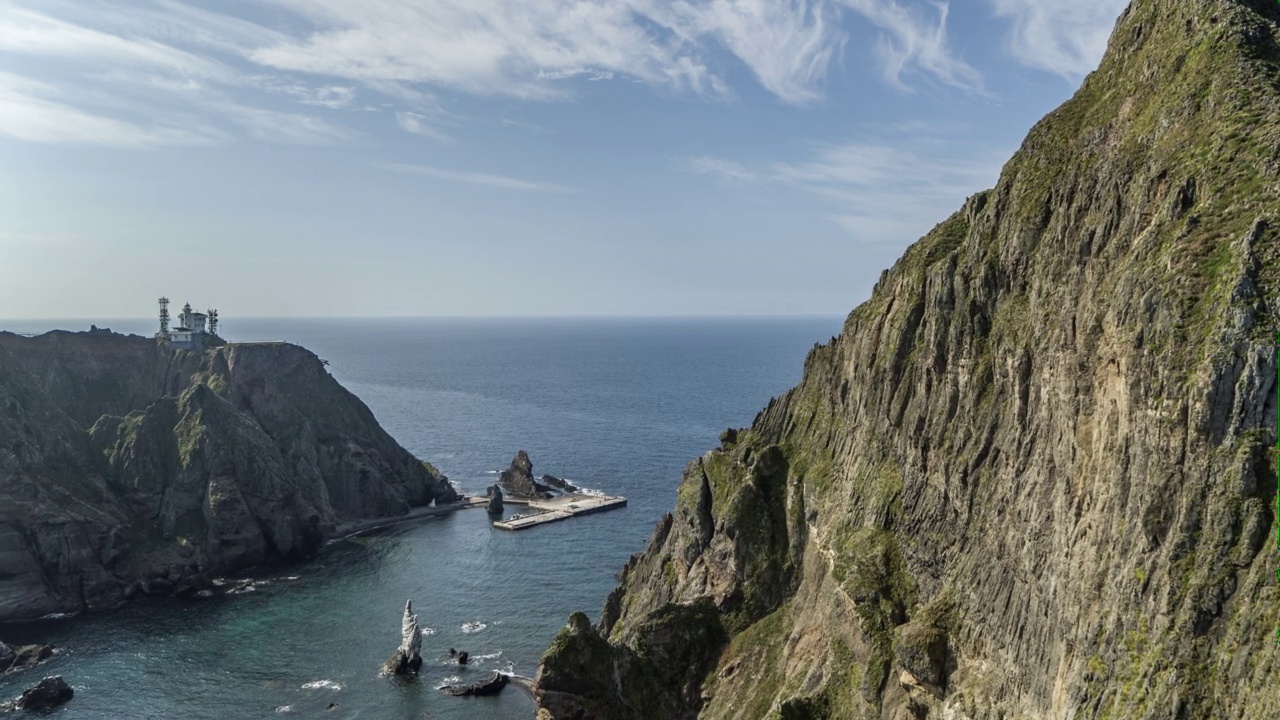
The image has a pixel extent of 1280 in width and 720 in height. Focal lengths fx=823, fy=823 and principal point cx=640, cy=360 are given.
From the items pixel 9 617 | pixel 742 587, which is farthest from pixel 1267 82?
pixel 9 617

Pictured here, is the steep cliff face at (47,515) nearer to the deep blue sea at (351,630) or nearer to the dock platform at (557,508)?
the deep blue sea at (351,630)

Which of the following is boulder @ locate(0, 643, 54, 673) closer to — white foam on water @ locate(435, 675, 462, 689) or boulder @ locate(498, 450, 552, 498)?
white foam on water @ locate(435, 675, 462, 689)

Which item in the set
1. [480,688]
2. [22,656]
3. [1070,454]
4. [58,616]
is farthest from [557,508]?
[1070,454]

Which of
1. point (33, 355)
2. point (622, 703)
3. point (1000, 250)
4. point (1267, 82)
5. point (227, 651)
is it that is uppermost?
point (1267, 82)

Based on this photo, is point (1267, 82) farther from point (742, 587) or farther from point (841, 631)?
point (742, 587)

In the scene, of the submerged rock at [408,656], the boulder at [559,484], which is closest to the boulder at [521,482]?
the boulder at [559,484]

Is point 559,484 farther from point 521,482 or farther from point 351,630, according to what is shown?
point 351,630
